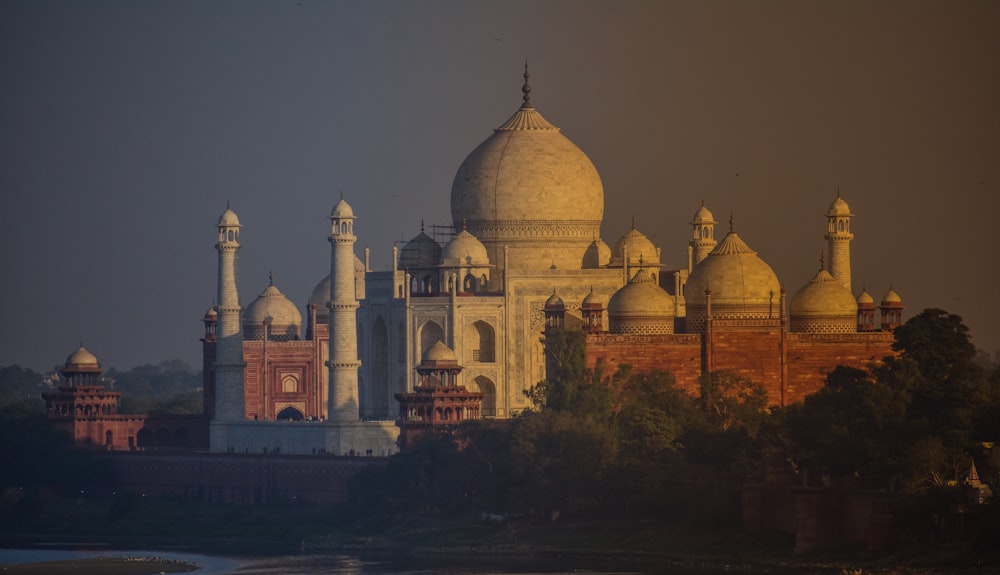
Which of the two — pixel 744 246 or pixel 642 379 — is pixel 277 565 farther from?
pixel 744 246

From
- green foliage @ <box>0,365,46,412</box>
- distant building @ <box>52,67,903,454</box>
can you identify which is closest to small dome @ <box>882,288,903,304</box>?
distant building @ <box>52,67,903,454</box>

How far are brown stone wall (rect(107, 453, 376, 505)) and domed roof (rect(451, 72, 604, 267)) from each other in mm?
8330

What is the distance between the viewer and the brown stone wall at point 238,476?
79.4m

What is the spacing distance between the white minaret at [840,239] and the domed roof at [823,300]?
12.3 ft

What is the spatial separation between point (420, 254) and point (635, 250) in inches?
232

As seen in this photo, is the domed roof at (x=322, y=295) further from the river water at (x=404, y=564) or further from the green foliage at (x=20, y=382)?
the green foliage at (x=20, y=382)

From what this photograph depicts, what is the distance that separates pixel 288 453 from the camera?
82.2 metres

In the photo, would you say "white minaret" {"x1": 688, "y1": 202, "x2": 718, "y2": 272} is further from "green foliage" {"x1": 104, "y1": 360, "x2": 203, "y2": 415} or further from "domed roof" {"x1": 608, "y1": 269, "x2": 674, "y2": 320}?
"green foliage" {"x1": 104, "y1": 360, "x2": 203, "y2": 415}

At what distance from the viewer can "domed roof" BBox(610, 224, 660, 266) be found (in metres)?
83.2

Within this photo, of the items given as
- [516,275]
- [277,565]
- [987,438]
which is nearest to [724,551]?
[987,438]

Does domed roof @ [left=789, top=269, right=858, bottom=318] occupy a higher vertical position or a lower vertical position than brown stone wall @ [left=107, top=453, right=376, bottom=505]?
higher

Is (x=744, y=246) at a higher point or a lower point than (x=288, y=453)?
higher

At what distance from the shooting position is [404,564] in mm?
70312

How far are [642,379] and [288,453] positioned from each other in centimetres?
1161
